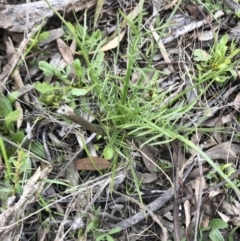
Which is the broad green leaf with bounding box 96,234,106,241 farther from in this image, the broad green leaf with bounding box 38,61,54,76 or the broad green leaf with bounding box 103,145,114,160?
the broad green leaf with bounding box 38,61,54,76

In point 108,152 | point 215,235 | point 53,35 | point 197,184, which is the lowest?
point 215,235

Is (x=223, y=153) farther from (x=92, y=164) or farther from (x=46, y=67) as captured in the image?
(x=46, y=67)

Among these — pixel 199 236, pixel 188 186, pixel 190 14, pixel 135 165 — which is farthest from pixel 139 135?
pixel 190 14

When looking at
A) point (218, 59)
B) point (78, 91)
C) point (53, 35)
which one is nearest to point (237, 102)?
point (218, 59)

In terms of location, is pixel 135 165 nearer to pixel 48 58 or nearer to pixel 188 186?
pixel 188 186

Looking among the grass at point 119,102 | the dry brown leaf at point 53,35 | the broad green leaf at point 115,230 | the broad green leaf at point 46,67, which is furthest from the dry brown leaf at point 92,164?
the dry brown leaf at point 53,35
